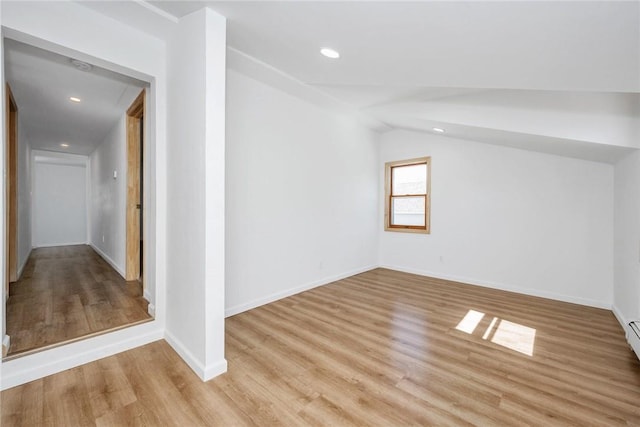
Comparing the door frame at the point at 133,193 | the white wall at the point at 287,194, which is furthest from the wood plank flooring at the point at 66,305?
the white wall at the point at 287,194

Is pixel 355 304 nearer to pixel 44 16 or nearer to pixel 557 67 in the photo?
pixel 557 67

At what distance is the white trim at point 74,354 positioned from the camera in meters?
1.80

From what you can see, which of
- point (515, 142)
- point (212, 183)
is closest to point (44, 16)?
point (212, 183)

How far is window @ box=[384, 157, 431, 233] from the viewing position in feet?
16.6

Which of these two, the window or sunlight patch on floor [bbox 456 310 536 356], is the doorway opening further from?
the window

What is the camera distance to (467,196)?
4547mm

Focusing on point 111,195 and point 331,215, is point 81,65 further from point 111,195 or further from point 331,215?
point 331,215

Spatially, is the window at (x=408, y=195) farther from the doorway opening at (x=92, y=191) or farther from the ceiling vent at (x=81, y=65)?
the ceiling vent at (x=81, y=65)

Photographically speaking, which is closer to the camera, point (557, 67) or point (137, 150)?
point (557, 67)

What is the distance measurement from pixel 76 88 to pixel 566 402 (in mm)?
5433

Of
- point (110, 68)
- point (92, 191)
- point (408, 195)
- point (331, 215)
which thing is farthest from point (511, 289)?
point (92, 191)

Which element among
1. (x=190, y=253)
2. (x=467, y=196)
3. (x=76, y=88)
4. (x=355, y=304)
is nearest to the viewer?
(x=190, y=253)

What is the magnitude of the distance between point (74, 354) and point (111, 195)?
3.58 m

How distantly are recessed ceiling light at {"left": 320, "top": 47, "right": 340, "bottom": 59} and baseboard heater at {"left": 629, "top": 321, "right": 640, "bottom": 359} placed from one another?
3.43 metres
